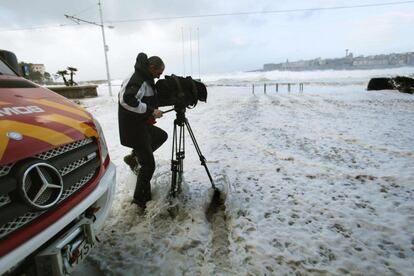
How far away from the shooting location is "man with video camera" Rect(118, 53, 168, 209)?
2.84 meters

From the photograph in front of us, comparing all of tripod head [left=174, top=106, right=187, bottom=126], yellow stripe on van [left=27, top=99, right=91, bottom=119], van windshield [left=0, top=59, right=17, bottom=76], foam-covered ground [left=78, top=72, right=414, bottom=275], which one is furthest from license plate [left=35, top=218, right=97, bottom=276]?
van windshield [left=0, top=59, right=17, bottom=76]

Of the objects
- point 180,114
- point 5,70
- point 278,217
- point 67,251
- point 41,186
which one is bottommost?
point 278,217

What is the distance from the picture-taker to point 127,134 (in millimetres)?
3043

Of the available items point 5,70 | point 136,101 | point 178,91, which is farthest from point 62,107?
point 178,91

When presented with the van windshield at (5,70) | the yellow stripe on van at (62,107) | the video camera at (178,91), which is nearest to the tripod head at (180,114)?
the video camera at (178,91)

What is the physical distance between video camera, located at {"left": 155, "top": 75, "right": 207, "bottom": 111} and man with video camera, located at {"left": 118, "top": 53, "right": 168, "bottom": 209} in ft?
0.30

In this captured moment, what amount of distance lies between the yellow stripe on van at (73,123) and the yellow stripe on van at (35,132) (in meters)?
0.18

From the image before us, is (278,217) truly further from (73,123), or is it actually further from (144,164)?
(73,123)

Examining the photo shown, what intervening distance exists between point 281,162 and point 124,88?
3.29 m

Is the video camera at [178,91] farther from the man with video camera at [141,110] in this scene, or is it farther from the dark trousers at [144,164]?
the dark trousers at [144,164]

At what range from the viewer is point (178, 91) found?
3.02 metres

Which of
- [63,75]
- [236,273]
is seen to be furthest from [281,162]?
[63,75]

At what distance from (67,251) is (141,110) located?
1.65 metres

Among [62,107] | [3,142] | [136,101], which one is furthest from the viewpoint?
[136,101]
